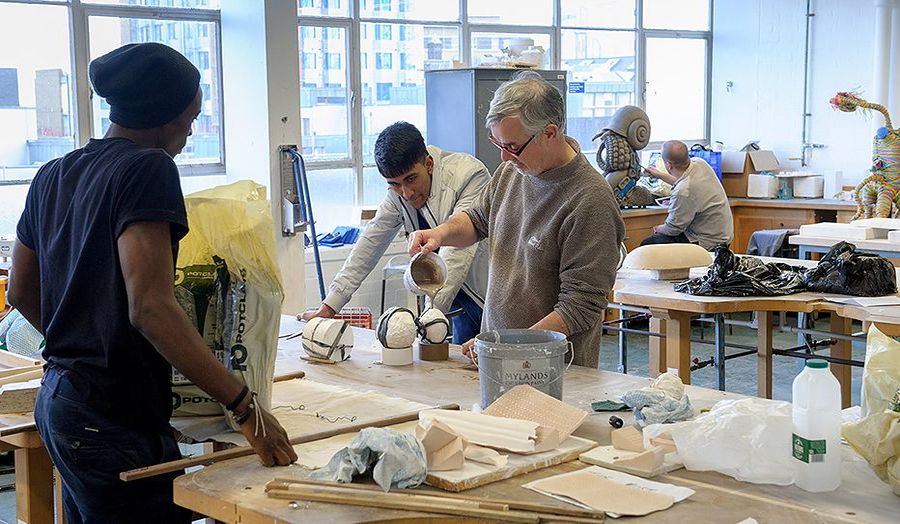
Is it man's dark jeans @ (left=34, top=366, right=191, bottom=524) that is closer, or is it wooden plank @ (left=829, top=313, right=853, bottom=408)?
man's dark jeans @ (left=34, top=366, right=191, bottom=524)

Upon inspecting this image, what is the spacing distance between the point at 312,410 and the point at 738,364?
4.92m

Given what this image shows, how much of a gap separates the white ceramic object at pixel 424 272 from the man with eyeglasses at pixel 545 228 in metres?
0.04

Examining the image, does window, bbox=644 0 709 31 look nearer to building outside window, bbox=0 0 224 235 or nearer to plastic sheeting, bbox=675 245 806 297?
building outside window, bbox=0 0 224 235

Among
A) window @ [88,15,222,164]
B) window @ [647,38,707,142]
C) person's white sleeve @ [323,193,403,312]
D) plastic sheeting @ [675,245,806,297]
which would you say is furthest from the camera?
window @ [647,38,707,142]

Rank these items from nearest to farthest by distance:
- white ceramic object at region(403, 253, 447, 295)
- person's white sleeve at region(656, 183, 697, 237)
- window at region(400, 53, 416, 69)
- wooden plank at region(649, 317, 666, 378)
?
white ceramic object at region(403, 253, 447, 295)
wooden plank at region(649, 317, 666, 378)
person's white sleeve at region(656, 183, 697, 237)
window at region(400, 53, 416, 69)

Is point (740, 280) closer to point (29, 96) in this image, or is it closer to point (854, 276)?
point (854, 276)

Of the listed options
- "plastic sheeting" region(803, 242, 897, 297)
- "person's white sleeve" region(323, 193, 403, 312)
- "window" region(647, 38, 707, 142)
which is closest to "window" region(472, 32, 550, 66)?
"window" region(647, 38, 707, 142)

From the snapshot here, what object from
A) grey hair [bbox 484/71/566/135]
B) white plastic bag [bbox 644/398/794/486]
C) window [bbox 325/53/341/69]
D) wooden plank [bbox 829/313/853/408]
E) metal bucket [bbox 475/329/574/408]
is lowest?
wooden plank [bbox 829/313/853/408]

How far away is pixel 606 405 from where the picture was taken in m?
2.48

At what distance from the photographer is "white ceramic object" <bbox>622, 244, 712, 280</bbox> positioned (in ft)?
16.3

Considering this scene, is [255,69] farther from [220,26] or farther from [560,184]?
[560,184]

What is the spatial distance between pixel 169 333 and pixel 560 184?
1300 millimetres

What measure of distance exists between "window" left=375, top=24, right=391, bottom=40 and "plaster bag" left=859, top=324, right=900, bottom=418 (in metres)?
5.97

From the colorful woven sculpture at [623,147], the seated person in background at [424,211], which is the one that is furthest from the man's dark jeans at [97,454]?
the colorful woven sculpture at [623,147]
